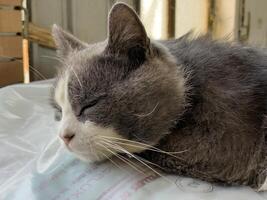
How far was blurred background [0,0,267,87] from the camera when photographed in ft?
6.04

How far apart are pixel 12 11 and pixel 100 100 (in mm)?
1166

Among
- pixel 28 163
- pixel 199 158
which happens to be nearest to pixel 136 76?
pixel 199 158

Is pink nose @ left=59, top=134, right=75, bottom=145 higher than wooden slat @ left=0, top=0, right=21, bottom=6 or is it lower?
lower

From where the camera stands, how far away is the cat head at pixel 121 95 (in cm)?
78

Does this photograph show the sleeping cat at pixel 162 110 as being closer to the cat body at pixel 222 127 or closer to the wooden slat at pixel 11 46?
the cat body at pixel 222 127

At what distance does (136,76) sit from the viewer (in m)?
0.81

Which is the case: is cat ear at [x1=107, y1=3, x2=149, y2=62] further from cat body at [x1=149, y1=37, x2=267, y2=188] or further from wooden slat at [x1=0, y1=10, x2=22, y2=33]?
wooden slat at [x1=0, y1=10, x2=22, y2=33]

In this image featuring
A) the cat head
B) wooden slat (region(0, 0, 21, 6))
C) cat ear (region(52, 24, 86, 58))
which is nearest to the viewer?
the cat head

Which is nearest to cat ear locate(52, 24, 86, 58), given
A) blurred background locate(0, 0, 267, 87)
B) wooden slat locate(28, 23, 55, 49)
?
blurred background locate(0, 0, 267, 87)

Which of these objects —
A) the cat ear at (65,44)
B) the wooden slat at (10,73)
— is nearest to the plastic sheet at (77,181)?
the cat ear at (65,44)

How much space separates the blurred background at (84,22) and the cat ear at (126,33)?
0.94 m

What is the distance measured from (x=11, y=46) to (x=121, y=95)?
1.17 metres


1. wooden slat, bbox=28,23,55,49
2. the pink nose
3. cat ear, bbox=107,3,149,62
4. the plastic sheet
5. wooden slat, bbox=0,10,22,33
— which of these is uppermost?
cat ear, bbox=107,3,149,62

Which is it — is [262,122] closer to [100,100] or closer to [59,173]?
[100,100]
